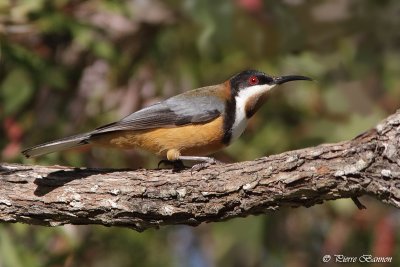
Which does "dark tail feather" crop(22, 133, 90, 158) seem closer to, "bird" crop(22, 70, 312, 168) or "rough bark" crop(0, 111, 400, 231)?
"bird" crop(22, 70, 312, 168)

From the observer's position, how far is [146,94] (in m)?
8.66

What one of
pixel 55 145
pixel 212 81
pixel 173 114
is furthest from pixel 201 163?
pixel 212 81

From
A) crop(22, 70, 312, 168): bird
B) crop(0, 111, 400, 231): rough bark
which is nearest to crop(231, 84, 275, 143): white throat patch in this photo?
crop(22, 70, 312, 168): bird

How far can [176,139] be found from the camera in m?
6.05

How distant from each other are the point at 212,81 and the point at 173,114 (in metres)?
2.69

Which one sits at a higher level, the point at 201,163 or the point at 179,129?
the point at 179,129

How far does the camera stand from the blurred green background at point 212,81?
7469 millimetres

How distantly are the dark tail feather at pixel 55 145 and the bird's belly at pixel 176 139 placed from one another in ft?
0.41

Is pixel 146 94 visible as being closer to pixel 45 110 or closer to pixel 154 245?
pixel 45 110

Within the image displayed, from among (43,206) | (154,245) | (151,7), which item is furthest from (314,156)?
(154,245)

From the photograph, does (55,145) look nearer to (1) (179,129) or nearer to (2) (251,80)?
(1) (179,129)

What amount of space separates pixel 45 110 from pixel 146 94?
1010 mm

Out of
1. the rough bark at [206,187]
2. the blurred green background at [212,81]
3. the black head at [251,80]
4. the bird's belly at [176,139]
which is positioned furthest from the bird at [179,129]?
the blurred green background at [212,81]

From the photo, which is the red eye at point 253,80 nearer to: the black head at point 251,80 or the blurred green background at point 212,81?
the black head at point 251,80
